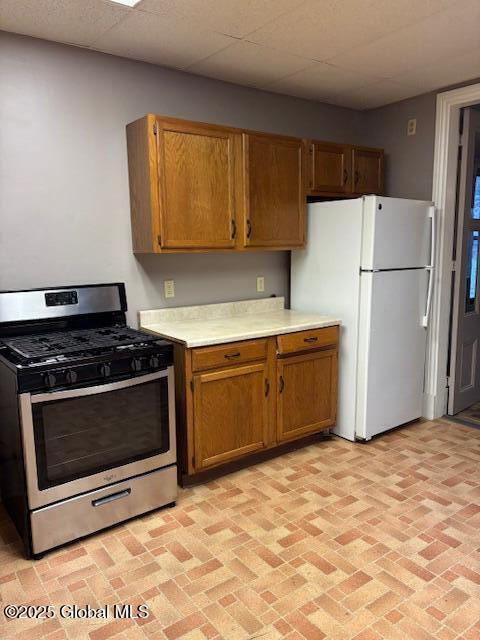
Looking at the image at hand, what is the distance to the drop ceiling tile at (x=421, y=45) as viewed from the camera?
89.1 inches

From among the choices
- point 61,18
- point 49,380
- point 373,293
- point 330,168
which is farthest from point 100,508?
point 330,168

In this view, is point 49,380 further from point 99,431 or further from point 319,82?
point 319,82

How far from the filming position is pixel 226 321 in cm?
311

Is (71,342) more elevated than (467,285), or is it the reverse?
(467,285)

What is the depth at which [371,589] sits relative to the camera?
189 centimetres

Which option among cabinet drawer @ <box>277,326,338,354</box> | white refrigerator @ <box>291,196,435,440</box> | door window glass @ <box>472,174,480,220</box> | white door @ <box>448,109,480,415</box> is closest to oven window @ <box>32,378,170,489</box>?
cabinet drawer @ <box>277,326,338,354</box>

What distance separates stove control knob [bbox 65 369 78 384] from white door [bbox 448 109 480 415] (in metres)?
2.82

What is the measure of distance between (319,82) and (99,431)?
2.58 metres

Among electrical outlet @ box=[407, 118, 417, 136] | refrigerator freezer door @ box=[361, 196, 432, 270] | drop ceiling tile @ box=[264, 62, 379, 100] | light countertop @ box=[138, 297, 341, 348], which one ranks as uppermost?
drop ceiling tile @ box=[264, 62, 379, 100]

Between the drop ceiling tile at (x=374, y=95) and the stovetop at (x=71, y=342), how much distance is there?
231 cm

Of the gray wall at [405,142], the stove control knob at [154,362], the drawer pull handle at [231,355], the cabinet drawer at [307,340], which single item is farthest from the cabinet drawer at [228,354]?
the gray wall at [405,142]

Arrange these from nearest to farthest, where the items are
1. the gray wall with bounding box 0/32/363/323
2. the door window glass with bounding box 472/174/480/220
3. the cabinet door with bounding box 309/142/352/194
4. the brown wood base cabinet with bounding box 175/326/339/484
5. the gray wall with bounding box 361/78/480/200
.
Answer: the gray wall with bounding box 0/32/363/323
the brown wood base cabinet with bounding box 175/326/339/484
the cabinet door with bounding box 309/142/352/194
the gray wall with bounding box 361/78/480/200
the door window glass with bounding box 472/174/480/220

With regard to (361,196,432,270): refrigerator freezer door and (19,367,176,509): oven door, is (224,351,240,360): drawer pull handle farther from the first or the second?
(361,196,432,270): refrigerator freezer door

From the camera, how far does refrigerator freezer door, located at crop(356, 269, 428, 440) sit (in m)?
3.09
